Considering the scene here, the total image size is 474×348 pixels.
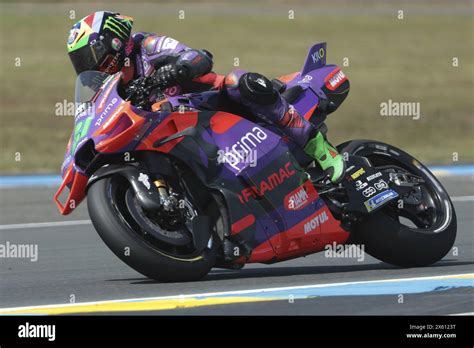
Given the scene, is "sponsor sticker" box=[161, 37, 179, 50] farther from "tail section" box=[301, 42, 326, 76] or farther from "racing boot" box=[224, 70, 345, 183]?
"tail section" box=[301, 42, 326, 76]

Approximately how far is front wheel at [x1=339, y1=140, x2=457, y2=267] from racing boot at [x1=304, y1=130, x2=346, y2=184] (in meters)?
0.29

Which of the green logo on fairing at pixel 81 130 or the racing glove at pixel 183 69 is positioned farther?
the racing glove at pixel 183 69

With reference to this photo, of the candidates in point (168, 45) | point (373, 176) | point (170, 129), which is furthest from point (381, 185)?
point (168, 45)

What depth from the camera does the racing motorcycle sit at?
693 centimetres

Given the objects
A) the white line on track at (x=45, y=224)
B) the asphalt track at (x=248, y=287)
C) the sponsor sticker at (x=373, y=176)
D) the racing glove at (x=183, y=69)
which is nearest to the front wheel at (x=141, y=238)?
the asphalt track at (x=248, y=287)

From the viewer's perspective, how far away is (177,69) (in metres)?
7.14

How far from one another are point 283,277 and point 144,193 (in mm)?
1319

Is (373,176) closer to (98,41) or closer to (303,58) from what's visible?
(98,41)

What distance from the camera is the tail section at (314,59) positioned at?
329 inches

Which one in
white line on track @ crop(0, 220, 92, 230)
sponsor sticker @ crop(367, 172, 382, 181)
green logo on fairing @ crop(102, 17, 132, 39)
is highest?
green logo on fairing @ crop(102, 17, 132, 39)

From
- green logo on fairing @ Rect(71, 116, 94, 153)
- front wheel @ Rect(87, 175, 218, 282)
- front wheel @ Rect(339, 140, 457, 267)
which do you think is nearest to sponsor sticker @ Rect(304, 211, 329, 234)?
front wheel @ Rect(339, 140, 457, 267)

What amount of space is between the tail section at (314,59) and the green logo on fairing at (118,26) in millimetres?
1498

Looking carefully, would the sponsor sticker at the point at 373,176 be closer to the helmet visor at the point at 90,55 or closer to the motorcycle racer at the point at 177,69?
the motorcycle racer at the point at 177,69
